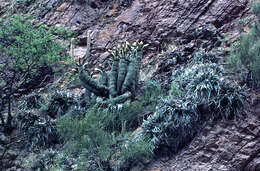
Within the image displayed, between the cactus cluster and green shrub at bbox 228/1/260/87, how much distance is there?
3087 mm

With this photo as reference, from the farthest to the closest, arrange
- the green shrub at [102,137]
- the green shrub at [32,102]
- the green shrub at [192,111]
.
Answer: the green shrub at [32,102] < the green shrub at [102,137] < the green shrub at [192,111]

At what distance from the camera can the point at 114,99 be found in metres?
9.93

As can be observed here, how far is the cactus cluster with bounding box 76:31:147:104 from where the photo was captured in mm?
10133

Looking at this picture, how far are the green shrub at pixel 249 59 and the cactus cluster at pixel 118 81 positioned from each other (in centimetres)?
309


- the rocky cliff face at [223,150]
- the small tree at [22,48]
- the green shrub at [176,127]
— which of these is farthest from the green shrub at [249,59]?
the small tree at [22,48]

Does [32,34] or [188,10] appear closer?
[32,34]

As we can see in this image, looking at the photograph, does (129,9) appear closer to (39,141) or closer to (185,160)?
(39,141)

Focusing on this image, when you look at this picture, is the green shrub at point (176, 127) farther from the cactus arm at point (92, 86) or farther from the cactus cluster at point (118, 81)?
the cactus arm at point (92, 86)

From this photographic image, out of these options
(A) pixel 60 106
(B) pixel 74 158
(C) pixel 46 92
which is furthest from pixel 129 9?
(B) pixel 74 158

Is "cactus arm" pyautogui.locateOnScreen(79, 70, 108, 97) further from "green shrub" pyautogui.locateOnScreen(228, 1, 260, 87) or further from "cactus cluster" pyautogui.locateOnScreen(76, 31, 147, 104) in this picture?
"green shrub" pyautogui.locateOnScreen(228, 1, 260, 87)

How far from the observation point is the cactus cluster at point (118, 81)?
10133mm

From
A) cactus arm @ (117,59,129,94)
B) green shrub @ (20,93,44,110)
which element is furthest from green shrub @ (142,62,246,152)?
green shrub @ (20,93,44,110)

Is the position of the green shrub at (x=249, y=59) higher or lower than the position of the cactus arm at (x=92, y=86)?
higher

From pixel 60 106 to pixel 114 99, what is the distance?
200cm
